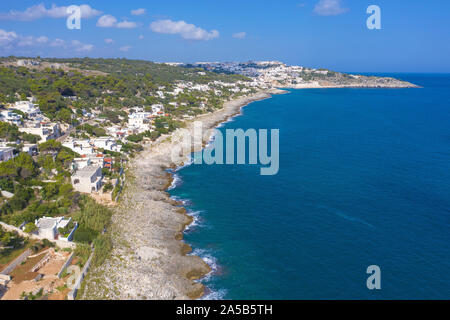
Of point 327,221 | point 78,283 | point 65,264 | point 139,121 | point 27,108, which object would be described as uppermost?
point 27,108

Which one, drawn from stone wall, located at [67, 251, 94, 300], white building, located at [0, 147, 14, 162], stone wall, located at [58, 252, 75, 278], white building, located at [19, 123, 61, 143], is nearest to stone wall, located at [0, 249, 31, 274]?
stone wall, located at [58, 252, 75, 278]

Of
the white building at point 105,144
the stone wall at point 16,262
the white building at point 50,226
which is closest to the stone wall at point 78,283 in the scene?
the white building at point 50,226

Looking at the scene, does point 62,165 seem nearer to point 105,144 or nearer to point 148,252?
point 105,144

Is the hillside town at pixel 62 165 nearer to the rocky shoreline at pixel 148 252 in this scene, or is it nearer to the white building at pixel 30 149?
the white building at pixel 30 149

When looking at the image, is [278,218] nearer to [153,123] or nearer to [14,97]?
[153,123]

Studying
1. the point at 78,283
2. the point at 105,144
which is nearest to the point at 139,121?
the point at 105,144

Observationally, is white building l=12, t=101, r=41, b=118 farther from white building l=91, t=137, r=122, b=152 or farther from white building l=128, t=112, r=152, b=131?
white building l=128, t=112, r=152, b=131
